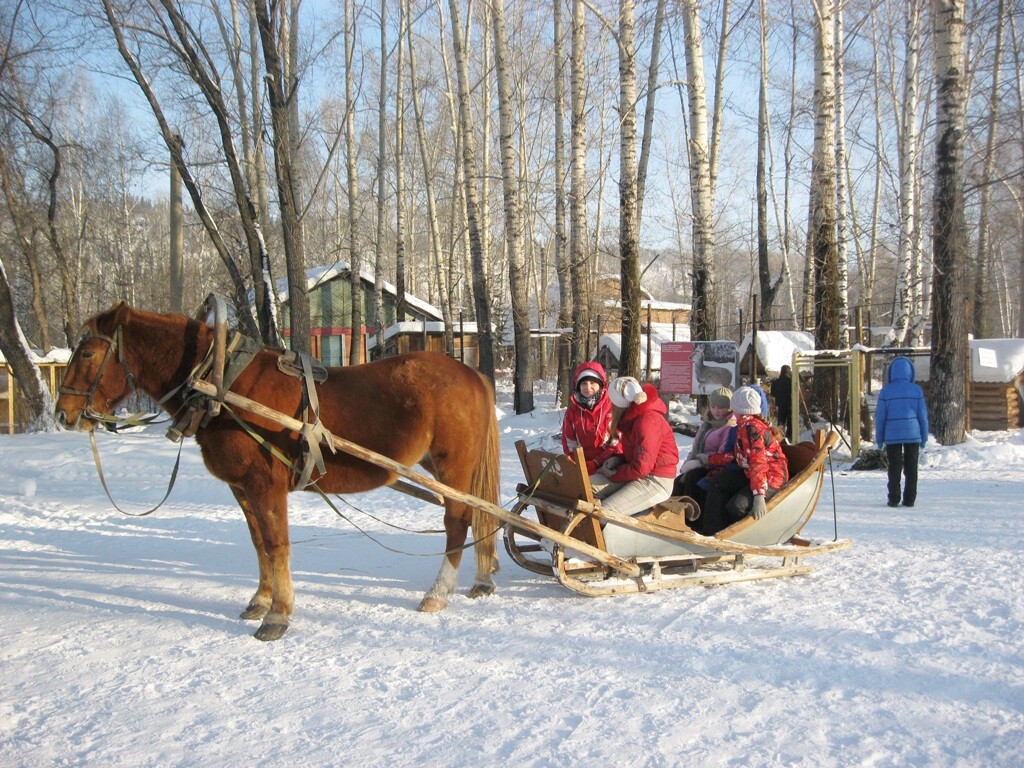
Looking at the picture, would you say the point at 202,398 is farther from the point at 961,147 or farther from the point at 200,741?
the point at 961,147

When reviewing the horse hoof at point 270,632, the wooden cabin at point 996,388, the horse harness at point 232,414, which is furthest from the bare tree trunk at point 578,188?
the horse hoof at point 270,632

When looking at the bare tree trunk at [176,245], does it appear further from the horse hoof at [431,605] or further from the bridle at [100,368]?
the horse hoof at [431,605]

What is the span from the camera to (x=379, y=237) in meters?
22.9

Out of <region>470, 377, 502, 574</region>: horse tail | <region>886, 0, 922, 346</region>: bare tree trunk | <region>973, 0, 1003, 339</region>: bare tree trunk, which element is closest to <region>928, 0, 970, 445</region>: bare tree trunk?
<region>886, 0, 922, 346</region>: bare tree trunk

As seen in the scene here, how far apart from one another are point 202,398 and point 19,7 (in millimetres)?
12404

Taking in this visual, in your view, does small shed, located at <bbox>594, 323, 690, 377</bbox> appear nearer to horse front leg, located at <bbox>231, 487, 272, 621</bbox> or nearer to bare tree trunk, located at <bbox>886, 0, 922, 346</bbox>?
bare tree trunk, located at <bbox>886, 0, 922, 346</bbox>

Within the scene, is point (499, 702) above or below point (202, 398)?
below

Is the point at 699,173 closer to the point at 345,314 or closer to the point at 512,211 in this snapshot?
the point at 512,211

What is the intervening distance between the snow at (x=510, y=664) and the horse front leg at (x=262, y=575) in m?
0.12

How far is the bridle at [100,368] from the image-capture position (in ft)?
15.6

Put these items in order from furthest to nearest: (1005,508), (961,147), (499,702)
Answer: (961,147) < (1005,508) < (499,702)

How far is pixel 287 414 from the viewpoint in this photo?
16.3 feet

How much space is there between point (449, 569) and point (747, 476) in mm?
2127

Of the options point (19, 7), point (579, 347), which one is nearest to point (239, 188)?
point (19, 7)
